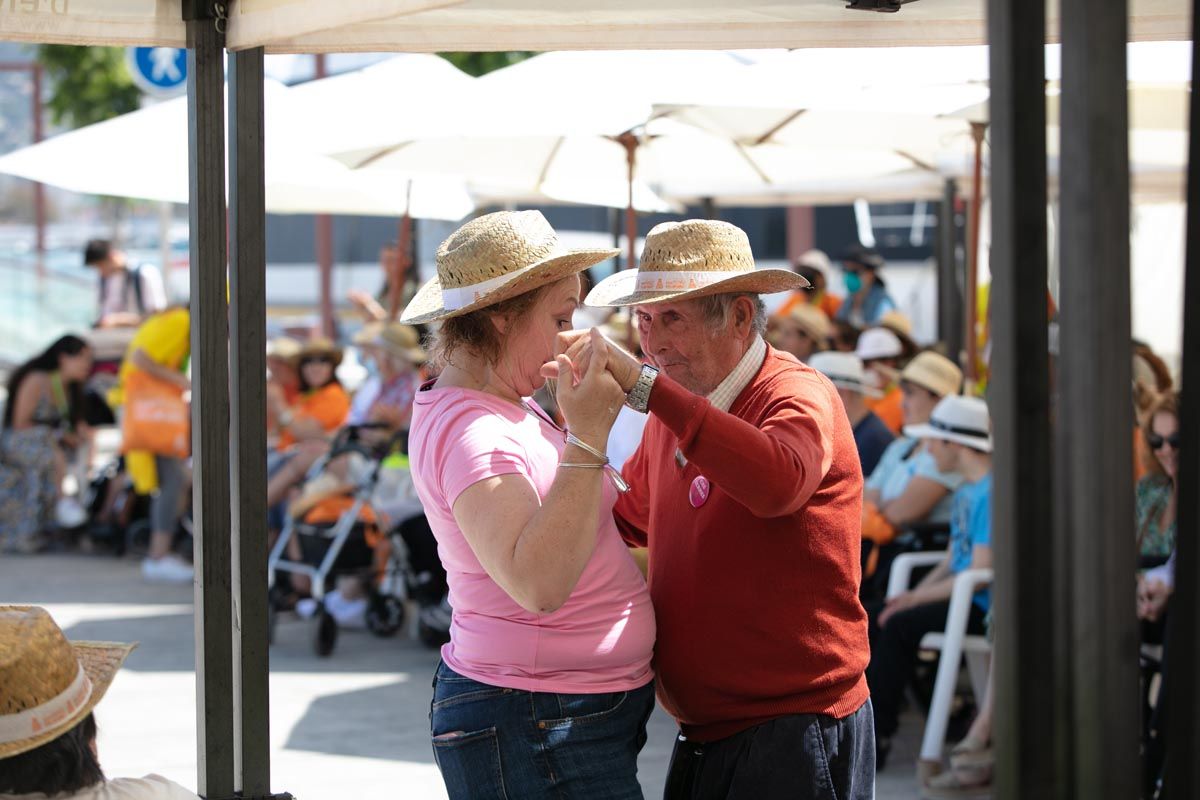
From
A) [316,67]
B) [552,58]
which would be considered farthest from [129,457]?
[316,67]

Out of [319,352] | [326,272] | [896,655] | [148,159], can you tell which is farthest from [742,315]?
[326,272]

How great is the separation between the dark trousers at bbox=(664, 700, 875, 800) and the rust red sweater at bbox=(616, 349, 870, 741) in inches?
0.9

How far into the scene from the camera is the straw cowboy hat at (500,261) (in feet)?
7.80

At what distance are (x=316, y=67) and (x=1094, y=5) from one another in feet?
60.4

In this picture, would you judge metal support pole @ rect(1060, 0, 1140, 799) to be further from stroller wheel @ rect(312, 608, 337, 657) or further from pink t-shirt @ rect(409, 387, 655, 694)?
stroller wheel @ rect(312, 608, 337, 657)

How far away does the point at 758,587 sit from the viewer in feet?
7.95

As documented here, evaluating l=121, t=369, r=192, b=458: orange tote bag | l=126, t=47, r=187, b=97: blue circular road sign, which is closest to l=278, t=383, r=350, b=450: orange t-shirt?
l=121, t=369, r=192, b=458: orange tote bag

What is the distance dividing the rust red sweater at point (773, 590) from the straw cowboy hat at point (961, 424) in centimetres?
291

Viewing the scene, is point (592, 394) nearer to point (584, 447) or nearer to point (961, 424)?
point (584, 447)

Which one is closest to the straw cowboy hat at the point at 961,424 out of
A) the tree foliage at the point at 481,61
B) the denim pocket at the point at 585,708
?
the denim pocket at the point at 585,708

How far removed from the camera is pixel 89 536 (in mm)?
10172

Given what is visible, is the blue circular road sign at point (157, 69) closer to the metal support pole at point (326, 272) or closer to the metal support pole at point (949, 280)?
the metal support pole at point (949, 280)

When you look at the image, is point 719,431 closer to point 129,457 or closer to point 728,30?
point 728,30

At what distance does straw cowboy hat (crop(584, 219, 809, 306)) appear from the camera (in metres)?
2.58
